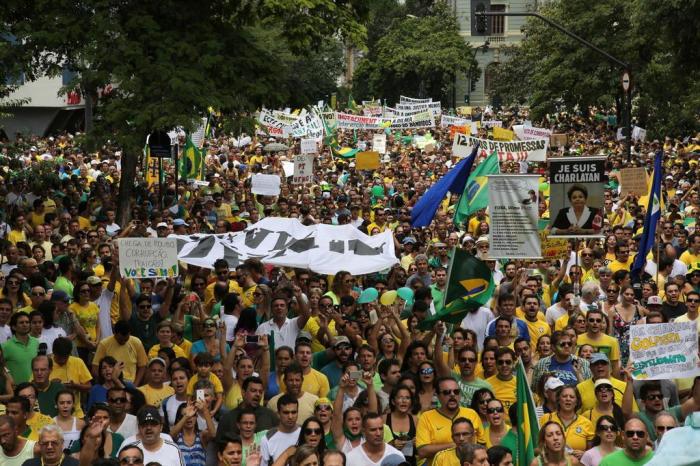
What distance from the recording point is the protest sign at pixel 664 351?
10031 millimetres

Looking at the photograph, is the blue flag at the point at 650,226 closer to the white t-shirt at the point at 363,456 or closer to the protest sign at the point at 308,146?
the white t-shirt at the point at 363,456

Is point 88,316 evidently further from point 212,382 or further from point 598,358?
point 598,358

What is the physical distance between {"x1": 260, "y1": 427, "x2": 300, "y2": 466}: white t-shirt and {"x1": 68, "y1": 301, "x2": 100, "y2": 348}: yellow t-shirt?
378 centimetres

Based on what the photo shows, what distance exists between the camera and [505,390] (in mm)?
10805

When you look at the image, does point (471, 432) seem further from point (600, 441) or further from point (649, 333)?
point (649, 333)

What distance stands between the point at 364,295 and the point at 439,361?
2.21m

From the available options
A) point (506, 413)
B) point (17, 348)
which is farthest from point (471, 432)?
point (17, 348)

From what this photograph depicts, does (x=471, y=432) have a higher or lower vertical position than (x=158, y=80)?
lower

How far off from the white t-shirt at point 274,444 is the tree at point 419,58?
71.7 meters

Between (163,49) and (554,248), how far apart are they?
7.62 m

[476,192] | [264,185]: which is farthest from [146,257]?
[264,185]

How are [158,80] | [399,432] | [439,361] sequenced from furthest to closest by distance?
[158,80] < [439,361] < [399,432]

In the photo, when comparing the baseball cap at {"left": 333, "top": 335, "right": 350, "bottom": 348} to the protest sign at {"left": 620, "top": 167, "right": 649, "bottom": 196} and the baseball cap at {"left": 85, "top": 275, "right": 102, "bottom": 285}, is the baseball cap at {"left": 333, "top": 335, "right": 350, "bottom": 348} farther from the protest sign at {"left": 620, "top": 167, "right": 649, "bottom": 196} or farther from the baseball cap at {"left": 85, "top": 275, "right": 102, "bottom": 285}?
the protest sign at {"left": 620, "top": 167, "right": 649, "bottom": 196}

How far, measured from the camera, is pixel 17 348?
11.5m
